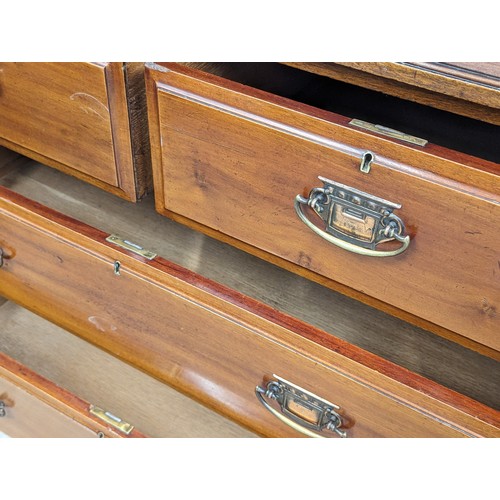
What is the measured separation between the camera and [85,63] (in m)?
0.47

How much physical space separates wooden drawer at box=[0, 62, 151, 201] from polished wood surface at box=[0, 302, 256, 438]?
199 mm

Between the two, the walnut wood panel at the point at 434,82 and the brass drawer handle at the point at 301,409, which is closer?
the walnut wood panel at the point at 434,82

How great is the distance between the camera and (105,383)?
2.08 ft

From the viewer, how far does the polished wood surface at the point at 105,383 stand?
605 mm

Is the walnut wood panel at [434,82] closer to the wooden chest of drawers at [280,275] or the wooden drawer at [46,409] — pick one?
the wooden chest of drawers at [280,275]

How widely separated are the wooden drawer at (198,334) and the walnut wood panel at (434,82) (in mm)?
174

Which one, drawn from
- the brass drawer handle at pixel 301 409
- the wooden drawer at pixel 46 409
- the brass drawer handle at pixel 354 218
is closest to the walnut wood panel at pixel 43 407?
the wooden drawer at pixel 46 409

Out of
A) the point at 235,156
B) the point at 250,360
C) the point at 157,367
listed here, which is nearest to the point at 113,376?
the point at 157,367

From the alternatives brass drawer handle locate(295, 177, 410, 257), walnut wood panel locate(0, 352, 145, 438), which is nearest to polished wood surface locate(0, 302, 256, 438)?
walnut wood panel locate(0, 352, 145, 438)

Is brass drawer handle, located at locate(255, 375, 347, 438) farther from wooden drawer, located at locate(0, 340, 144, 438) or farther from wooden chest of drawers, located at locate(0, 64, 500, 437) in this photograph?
wooden drawer, located at locate(0, 340, 144, 438)

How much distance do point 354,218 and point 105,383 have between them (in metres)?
0.34

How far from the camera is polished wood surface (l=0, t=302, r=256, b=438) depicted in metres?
0.61

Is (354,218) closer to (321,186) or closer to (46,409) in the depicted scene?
(321,186)
